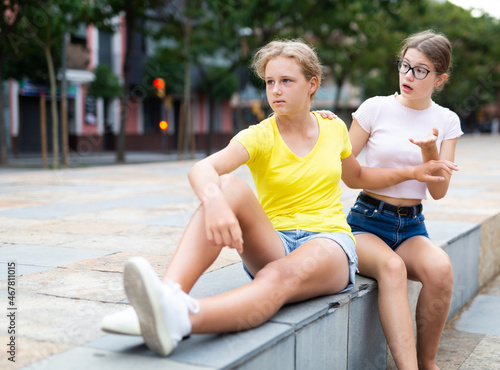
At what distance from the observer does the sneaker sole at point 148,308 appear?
1.93 m

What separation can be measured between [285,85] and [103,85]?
22891mm

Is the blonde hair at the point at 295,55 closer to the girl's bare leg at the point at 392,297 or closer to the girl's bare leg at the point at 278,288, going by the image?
the girl's bare leg at the point at 278,288

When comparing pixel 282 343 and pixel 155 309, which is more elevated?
pixel 155 309

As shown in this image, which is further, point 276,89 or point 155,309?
point 276,89

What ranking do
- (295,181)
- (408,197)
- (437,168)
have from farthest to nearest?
(408,197)
(437,168)
(295,181)

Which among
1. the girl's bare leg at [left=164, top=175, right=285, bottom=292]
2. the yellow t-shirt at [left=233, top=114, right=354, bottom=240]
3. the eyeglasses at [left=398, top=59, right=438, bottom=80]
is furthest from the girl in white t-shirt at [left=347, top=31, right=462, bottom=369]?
the girl's bare leg at [left=164, top=175, right=285, bottom=292]

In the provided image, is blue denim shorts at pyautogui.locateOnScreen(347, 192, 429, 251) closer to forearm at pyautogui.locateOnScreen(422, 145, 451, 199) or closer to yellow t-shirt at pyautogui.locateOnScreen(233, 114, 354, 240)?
forearm at pyautogui.locateOnScreen(422, 145, 451, 199)

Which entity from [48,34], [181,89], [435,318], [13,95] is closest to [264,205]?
[435,318]

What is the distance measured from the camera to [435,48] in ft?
10.3

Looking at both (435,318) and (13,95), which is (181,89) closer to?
(13,95)

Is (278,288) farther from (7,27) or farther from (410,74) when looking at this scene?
(7,27)

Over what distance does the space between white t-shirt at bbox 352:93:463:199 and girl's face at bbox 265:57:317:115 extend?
0.73 m

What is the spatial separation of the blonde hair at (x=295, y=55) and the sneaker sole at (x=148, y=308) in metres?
1.11

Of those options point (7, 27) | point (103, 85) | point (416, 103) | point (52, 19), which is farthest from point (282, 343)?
point (103, 85)
